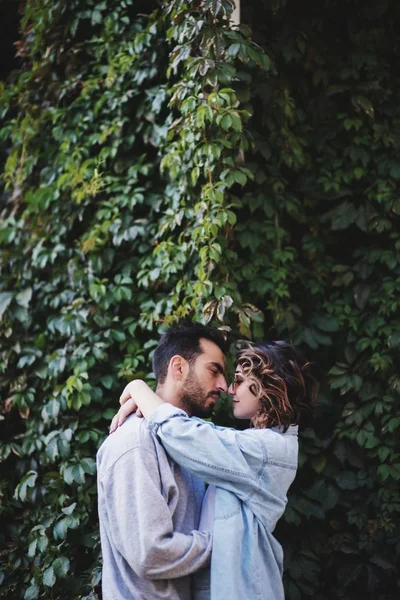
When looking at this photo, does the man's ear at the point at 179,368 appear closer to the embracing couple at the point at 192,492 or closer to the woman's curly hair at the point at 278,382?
the embracing couple at the point at 192,492

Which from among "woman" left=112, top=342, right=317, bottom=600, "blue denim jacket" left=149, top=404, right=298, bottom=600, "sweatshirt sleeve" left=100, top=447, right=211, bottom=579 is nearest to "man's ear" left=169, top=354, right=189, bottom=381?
"woman" left=112, top=342, right=317, bottom=600

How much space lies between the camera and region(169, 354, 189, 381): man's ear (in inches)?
101

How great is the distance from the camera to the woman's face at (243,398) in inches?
102

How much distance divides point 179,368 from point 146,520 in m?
0.61

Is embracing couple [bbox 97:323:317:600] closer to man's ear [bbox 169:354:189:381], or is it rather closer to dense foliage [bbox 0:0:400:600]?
man's ear [bbox 169:354:189:381]

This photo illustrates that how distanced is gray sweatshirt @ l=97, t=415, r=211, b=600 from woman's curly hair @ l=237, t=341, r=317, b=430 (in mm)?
377

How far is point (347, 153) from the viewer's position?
12.2 feet

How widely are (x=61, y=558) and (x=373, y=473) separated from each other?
1.52 m

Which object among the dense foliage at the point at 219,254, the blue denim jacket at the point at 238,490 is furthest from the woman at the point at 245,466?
the dense foliage at the point at 219,254

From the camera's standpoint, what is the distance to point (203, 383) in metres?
2.56

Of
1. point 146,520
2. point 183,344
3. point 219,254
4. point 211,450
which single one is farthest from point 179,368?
point 219,254

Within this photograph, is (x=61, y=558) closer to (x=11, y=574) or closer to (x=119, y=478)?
(x=11, y=574)

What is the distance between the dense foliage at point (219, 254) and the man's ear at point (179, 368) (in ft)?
2.22

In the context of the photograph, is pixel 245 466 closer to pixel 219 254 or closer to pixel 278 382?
pixel 278 382
